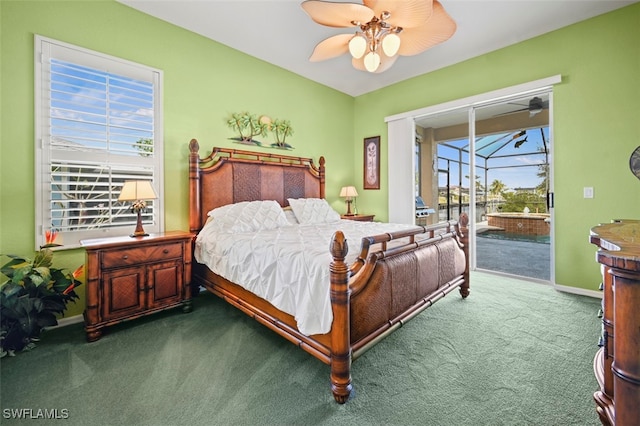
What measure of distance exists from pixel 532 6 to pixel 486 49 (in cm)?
82

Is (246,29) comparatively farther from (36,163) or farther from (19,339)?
(19,339)

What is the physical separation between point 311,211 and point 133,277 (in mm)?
2109

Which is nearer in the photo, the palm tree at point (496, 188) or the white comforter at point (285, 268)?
the white comforter at point (285, 268)

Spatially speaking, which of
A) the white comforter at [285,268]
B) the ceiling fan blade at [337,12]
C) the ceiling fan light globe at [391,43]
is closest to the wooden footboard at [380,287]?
the white comforter at [285,268]

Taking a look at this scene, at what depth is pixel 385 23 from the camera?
7.18 ft

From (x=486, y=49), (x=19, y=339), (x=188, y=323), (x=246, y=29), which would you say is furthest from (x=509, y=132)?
(x=19, y=339)

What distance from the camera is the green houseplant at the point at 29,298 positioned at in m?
1.95

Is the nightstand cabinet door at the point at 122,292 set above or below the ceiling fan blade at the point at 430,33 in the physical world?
below

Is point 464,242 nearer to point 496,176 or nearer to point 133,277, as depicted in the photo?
point 496,176

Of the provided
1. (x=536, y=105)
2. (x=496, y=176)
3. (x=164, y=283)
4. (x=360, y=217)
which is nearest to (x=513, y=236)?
(x=496, y=176)

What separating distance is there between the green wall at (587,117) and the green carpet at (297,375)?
1.04 metres

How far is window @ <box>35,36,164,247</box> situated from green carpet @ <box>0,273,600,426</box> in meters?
1.01

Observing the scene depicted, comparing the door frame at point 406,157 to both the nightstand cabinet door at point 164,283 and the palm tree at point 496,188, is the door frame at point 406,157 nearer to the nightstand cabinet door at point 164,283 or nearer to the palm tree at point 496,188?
the palm tree at point 496,188

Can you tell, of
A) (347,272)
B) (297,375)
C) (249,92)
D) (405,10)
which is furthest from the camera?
(249,92)
